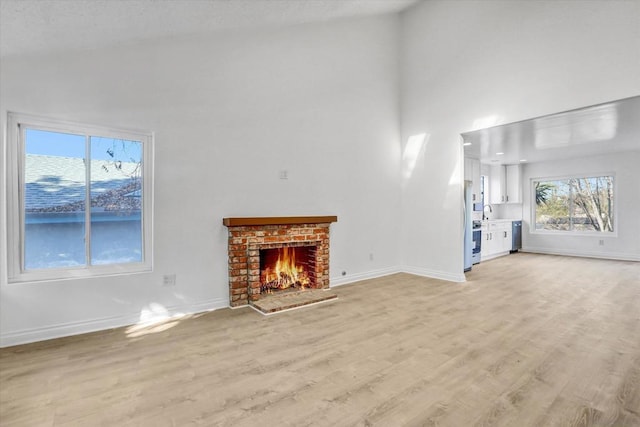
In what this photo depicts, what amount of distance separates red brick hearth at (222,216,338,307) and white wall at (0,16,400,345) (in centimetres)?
14

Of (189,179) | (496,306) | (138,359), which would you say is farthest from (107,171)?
(496,306)

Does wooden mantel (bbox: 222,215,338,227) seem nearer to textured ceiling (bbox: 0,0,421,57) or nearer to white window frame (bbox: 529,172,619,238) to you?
textured ceiling (bbox: 0,0,421,57)

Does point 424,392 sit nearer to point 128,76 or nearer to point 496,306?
point 496,306

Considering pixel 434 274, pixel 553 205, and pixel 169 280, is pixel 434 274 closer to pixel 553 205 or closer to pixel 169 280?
pixel 169 280

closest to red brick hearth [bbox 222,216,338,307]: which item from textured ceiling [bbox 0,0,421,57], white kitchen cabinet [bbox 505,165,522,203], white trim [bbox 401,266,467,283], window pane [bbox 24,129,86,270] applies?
window pane [bbox 24,129,86,270]

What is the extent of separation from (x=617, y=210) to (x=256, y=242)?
340 inches

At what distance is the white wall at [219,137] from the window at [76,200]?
131mm

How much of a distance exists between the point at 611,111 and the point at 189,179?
538 cm

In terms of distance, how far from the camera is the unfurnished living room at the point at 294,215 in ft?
7.10

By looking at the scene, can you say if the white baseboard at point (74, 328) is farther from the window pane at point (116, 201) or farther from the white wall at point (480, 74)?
the white wall at point (480, 74)

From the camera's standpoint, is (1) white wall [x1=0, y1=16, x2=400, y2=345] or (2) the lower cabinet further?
(2) the lower cabinet

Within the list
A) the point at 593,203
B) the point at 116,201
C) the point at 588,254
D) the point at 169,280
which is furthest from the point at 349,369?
the point at 593,203

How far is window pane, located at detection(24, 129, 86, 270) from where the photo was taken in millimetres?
2939

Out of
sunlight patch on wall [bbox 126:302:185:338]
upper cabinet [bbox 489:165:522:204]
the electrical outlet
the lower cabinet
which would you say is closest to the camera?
sunlight patch on wall [bbox 126:302:185:338]
